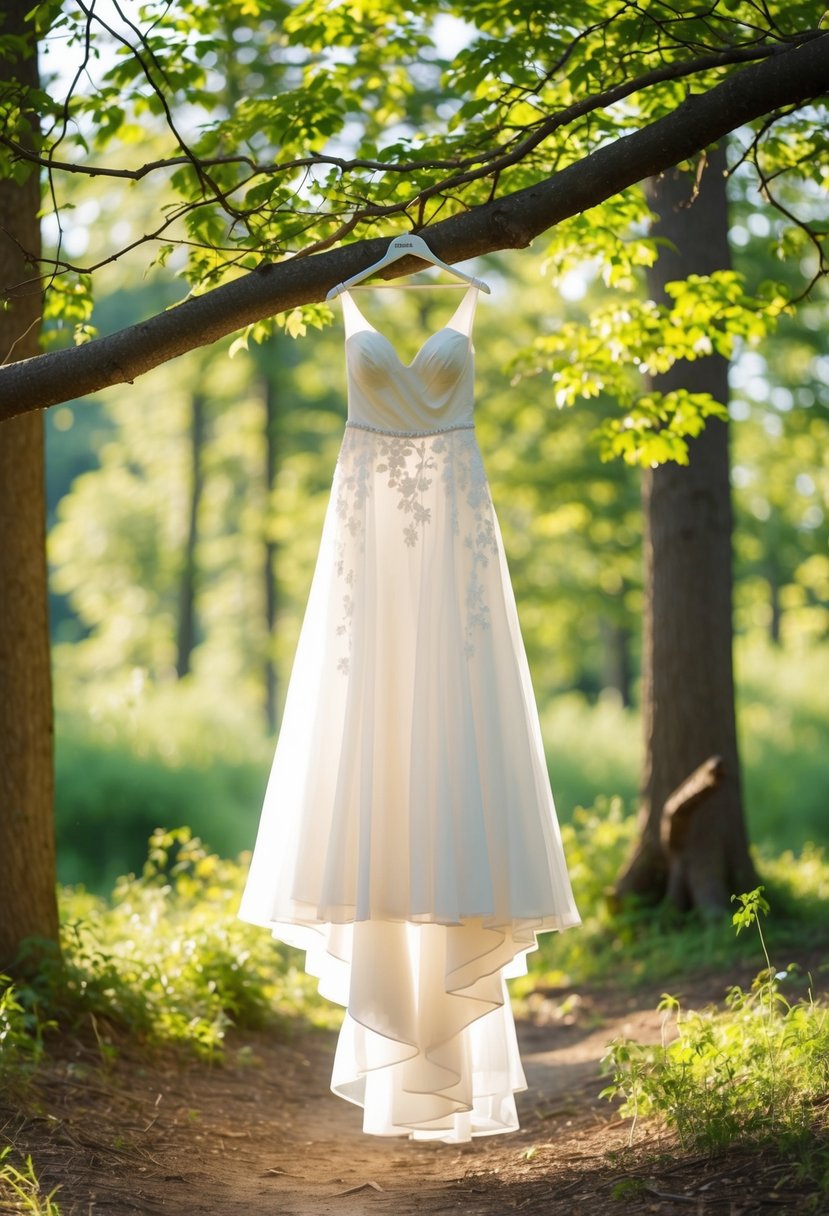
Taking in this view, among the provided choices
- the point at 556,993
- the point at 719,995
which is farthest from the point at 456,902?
the point at 556,993

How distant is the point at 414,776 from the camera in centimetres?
324

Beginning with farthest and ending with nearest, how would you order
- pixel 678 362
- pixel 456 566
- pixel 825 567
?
pixel 825 567 → pixel 678 362 → pixel 456 566

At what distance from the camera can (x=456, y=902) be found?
10.2 ft

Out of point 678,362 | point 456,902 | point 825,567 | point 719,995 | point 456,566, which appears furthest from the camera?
point 825,567

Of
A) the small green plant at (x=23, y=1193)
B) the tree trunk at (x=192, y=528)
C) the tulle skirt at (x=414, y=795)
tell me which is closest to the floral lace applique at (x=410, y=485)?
the tulle skirt at (x=414, y=795)

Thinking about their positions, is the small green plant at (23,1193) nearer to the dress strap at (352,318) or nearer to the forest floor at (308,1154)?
the forest floor at (308,1154)

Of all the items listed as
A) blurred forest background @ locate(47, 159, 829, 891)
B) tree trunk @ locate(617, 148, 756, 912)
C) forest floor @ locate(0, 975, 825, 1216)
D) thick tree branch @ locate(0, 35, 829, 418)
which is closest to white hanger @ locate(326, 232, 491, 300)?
thick tree branch @ locate(0, 35, 829, 418)

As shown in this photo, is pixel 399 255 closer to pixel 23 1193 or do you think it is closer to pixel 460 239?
pixel 460 239

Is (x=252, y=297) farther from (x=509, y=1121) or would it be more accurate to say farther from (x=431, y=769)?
(x=509, y=1121)

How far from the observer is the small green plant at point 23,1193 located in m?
2.95

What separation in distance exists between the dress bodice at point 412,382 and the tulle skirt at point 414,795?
0.17 feet

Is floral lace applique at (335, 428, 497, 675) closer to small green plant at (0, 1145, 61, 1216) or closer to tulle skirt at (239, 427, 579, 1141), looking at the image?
tulle skirt at (239, 427, 579, 1141)

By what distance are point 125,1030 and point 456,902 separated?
2.32 m

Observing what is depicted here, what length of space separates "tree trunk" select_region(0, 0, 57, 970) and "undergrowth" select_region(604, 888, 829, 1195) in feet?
7.86
